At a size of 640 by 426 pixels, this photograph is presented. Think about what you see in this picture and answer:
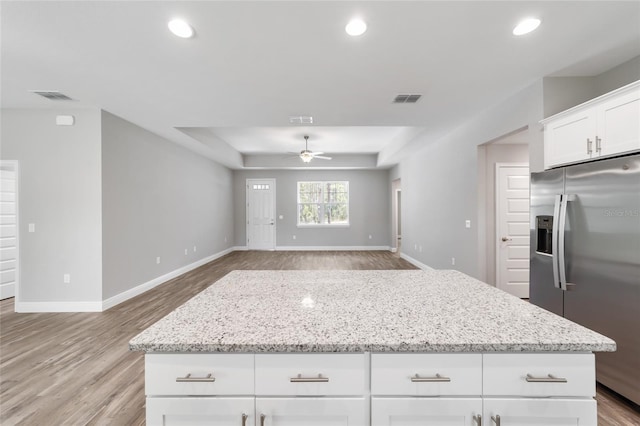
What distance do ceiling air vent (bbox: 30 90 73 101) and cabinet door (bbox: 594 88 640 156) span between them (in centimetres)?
516

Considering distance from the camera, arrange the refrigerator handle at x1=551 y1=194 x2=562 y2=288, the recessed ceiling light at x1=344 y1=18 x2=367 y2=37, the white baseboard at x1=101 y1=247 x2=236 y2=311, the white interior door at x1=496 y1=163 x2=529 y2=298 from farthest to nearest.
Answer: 1. the white interior door at x1=496 y1=163 x2=529 y2=298
2. the white baseboard at x1=101 y1=247 x2=236 y2=311
3. the refrigerator handle at x1=551 y1=194 x2=562 y2=288
4. the recessed ceiling light at x1=344 y1=18 x2=367 y2=37

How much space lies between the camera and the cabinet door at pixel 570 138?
219 cm

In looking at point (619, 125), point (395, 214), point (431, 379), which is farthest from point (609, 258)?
point (395, 214)

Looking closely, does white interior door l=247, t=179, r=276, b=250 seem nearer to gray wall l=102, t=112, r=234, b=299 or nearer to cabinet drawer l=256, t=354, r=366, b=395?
gray wall l=102, t=112, r=234, b=299

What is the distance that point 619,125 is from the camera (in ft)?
6.51

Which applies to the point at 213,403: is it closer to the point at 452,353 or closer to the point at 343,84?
the point at 452,353

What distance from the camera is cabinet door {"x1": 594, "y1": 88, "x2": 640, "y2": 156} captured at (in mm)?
1896

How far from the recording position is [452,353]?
99 cm

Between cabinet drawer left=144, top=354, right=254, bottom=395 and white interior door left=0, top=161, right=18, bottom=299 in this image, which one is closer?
cabinet drawer left=144, top=354, right=254, bottom=395

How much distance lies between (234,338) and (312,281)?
81 cm

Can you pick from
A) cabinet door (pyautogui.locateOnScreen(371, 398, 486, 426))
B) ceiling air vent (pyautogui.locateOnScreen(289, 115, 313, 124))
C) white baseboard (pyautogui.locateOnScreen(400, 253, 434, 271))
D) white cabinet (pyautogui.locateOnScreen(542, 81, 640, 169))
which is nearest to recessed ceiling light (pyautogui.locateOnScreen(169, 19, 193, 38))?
ceiling air vent (pyautogui.locateOnScreen(289, 115, 313, 124))

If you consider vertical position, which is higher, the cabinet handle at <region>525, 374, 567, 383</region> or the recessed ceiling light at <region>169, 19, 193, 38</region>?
the recessed ceiling light at <region>169, 19, 193, 38</region>

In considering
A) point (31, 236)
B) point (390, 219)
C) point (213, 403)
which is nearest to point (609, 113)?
point (213, 403)

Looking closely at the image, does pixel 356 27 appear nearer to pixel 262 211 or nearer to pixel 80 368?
pixel 80 368
